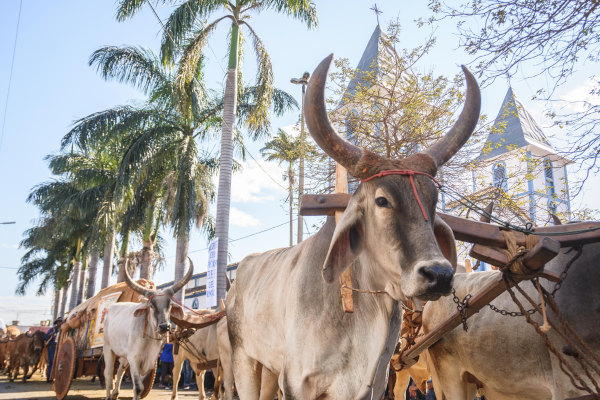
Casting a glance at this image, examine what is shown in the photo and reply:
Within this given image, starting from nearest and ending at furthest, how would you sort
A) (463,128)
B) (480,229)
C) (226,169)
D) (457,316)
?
(463,128), (480,229), (457,316), (226,169)

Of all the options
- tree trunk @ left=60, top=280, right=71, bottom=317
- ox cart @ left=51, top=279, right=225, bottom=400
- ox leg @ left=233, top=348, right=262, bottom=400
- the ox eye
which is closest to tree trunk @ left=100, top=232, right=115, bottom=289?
ox cart @ left=51, top=279, right=225, bottom=400

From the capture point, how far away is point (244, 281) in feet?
15.0

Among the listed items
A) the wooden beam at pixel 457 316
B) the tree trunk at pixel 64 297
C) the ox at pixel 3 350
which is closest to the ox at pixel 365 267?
the wooden beam at pixel 457 316

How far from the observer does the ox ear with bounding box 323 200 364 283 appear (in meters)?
2.75

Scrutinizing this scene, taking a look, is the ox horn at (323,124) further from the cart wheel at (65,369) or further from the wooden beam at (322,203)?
the cart wheel at (65,369)

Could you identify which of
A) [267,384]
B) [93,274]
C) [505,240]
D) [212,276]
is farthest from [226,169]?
[93,274]

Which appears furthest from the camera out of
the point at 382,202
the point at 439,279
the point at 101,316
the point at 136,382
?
the point at 101,316

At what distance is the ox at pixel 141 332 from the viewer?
901 cm

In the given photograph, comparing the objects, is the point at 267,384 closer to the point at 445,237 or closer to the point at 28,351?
the point at 445,237

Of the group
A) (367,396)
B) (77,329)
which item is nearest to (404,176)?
(367,396)

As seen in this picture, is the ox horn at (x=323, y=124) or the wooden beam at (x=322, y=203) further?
the wooden beam at (x=322, y=203)

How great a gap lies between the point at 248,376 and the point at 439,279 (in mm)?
2514

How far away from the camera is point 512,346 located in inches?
159

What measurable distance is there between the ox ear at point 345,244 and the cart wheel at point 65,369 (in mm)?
9474
